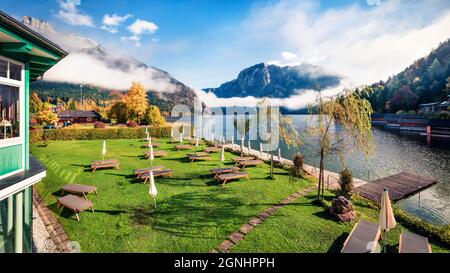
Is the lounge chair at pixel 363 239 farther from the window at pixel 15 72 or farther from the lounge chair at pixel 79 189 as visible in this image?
the lounge chair at pixel 79 189

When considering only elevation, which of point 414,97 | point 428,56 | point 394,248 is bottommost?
point 394,248

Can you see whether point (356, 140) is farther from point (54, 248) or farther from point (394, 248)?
point (54, 248)

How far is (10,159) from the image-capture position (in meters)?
5.40

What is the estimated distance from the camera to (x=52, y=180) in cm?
1384

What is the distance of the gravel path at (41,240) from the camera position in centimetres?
744

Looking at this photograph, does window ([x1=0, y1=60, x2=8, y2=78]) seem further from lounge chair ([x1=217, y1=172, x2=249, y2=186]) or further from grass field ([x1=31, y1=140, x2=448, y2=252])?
lounge chair ([x1=217, y1=172, x2=249, y2=186])

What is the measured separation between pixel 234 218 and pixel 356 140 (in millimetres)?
6788

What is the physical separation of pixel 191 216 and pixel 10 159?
245 inches

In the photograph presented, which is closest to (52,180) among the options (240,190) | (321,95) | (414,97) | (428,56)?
(240,190)

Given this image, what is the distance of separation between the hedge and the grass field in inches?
711

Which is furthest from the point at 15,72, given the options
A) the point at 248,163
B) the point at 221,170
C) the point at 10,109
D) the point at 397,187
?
the point at 397,187

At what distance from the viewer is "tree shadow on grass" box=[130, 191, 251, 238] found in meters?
8.72

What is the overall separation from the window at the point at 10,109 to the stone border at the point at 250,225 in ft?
20.2

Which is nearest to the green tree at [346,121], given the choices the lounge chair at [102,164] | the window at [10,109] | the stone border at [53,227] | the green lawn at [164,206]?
the green lawn at [164,206]
